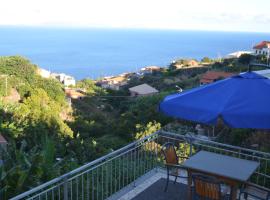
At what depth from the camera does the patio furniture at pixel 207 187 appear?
468 cm

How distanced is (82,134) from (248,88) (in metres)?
27.7

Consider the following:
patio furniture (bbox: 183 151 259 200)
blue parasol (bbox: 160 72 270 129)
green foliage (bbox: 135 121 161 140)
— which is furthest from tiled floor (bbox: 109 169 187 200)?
green foliage (bbox: 135 121 161 140)

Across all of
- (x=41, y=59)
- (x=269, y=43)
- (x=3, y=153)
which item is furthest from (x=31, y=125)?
(x=41, y=59)

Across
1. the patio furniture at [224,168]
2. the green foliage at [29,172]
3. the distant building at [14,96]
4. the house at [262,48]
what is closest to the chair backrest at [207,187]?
the patio furniture at [224,168]

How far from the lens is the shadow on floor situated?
19.4 ft

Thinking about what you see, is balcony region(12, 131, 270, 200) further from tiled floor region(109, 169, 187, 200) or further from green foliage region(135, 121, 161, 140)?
green foliage region(135, 121, 161, 140)

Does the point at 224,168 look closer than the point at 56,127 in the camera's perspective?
Yes

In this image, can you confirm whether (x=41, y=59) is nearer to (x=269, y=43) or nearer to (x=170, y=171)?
(x=269, y=43)

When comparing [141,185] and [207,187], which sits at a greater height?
[207,187]

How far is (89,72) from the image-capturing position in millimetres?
156625

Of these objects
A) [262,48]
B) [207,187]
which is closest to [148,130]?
[207,187]

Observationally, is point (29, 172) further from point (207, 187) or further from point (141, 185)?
point (207, 187)

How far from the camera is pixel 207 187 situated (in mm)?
4762

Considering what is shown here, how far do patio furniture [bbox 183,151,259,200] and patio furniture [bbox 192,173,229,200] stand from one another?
0.27m
